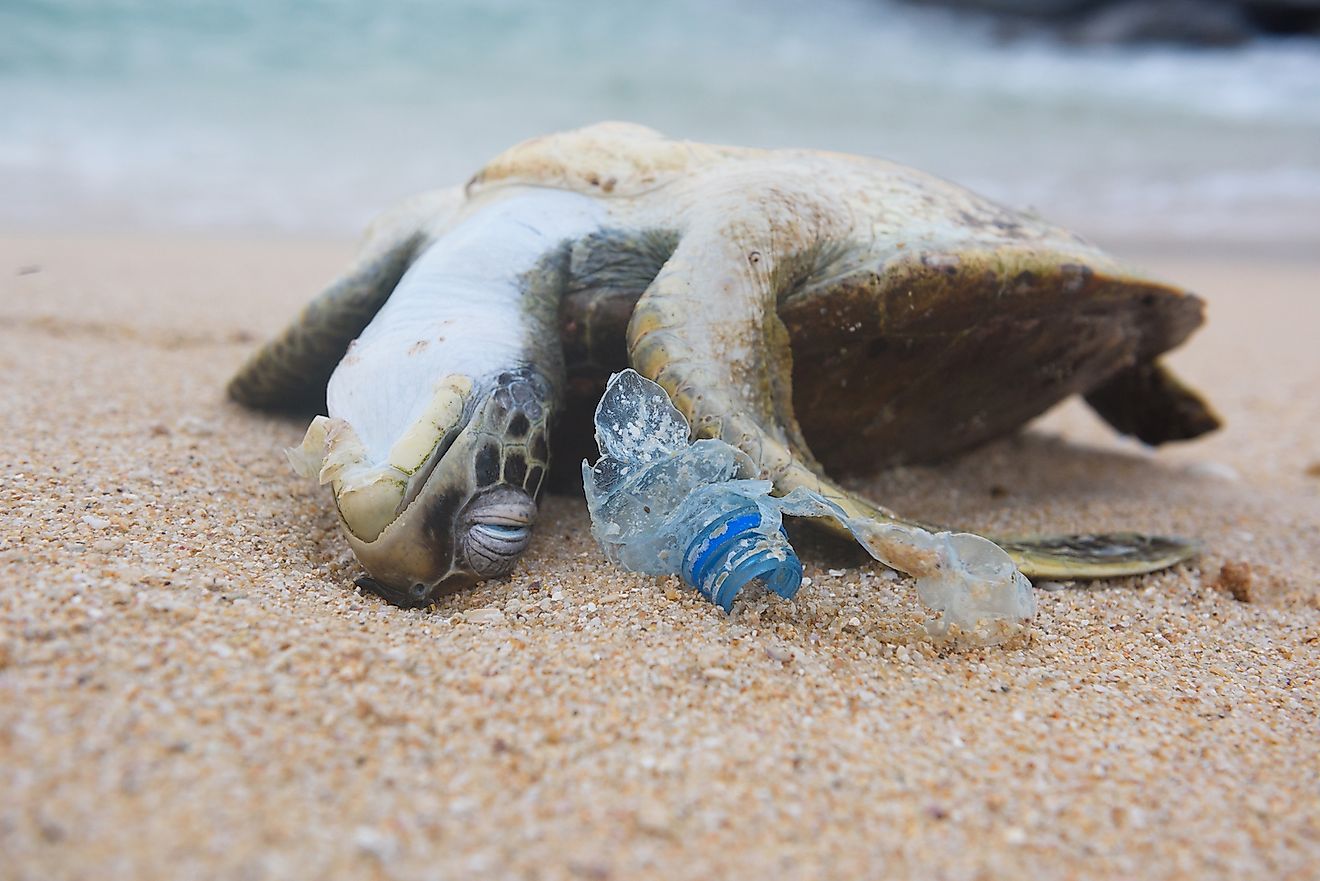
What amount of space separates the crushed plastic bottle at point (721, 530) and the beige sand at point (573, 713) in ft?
0.19

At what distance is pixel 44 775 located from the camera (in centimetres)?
89

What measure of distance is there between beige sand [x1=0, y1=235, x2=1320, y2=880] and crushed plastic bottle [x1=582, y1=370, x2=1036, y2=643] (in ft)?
0.19

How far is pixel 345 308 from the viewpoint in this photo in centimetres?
221

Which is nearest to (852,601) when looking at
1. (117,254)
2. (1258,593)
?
(1258,593)

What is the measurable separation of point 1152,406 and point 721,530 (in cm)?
209

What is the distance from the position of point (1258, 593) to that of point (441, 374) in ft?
5.36

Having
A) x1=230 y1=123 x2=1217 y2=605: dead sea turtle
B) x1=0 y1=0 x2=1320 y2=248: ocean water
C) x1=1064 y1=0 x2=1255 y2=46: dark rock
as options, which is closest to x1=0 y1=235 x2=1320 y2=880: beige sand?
x1=230 y1=123 x2=1217 y2=605: dead sea turtle

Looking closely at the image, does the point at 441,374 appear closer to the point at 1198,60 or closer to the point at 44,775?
the point at 44,775

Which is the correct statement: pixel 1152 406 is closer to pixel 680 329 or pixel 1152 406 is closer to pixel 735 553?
pixel 680 329

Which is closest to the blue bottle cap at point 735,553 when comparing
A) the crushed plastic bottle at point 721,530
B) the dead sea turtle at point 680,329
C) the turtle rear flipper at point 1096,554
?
the crushed plastic bottle at point 721,530

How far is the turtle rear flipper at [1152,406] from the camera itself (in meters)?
2.82

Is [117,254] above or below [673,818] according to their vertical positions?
below

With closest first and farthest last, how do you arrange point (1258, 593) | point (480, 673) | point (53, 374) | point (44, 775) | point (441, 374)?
point (44, 775) < point (480, 673) < point (441, 374) < point (1258, 593) < point (53, 374)

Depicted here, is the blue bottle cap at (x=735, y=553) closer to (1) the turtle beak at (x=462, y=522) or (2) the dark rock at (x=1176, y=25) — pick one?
(1) the turtle beak at (x=462, y=522)
